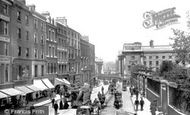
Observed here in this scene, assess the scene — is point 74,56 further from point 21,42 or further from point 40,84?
point 21,42

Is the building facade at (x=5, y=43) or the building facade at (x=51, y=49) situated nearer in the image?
the building facade at (x=5, y=43)

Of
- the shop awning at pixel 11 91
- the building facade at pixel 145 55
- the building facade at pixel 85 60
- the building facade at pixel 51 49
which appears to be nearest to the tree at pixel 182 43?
the shop awning at pixel 11 91

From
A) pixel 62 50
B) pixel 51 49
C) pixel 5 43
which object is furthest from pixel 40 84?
pixel 62 50

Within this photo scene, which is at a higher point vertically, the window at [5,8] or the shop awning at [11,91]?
the window at [5,8]

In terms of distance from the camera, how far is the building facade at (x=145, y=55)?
336 feet

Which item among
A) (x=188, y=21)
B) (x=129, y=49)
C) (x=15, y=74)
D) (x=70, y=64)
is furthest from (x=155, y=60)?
(x=188, y=21)

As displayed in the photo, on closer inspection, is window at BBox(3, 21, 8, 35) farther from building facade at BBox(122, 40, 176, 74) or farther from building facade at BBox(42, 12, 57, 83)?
building facade at BBox(122, 40, 176, 74)

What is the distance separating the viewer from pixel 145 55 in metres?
104

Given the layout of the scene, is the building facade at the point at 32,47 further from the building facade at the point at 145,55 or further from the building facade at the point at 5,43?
the building facade at the point at 145,55

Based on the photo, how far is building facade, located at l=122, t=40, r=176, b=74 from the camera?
336 feet

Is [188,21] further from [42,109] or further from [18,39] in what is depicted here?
[18,39]

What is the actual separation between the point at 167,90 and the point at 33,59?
80.9ft

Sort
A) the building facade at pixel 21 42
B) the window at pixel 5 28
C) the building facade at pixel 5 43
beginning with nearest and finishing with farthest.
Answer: the building facade at pixel 5 43 → the window at pixel 5 28 → the building facade at pixel 21 42

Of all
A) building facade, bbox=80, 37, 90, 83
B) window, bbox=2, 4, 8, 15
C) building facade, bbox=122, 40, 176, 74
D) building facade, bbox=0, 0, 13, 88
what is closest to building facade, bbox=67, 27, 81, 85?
building facade, bbox=80, 37, 90, 83
